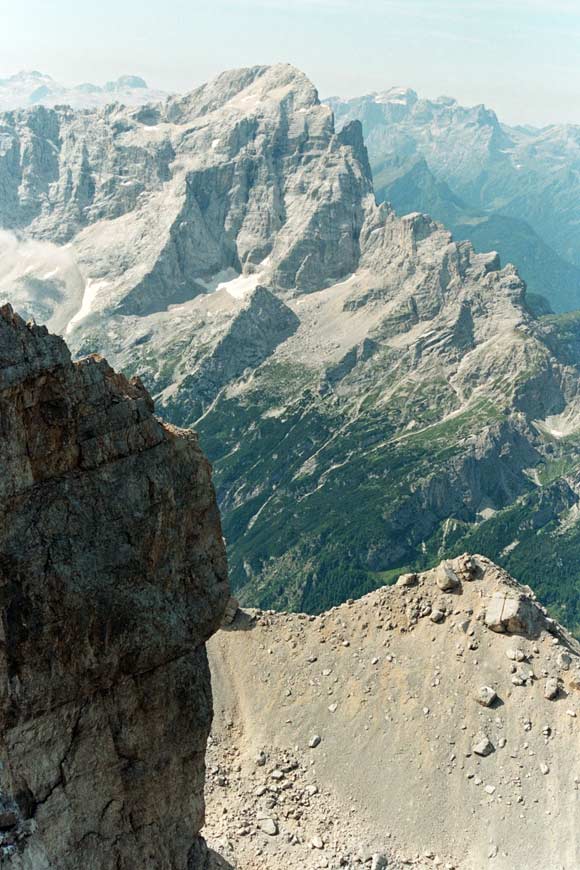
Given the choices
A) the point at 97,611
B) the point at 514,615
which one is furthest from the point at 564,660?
the point at 97,611

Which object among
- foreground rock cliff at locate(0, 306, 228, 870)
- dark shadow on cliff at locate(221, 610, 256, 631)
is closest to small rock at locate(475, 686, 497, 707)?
dark shadow on cliff at locate(221, 610, 256, 631)

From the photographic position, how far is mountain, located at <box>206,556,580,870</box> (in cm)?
5309

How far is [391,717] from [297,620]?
552 inches

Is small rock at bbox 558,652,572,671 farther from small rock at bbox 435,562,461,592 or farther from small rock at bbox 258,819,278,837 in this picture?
small rock at bbox 258,819,278,837

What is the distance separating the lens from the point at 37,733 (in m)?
31.6

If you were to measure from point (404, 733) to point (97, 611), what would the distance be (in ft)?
122

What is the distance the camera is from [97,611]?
106 feet

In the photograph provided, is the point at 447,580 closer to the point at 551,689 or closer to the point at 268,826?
the point at 551,689

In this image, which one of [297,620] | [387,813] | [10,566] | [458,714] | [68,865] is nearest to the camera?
[10,566]

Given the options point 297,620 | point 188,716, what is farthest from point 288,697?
point 188,716

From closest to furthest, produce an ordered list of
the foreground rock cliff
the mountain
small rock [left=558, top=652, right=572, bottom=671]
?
the foreground rock cliff < the mountain < small rock [left=558, top=652, right=572, bottom=671]

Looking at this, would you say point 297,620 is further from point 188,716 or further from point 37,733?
point 37,733

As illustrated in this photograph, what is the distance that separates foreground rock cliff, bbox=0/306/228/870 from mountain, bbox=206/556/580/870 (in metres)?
19.3

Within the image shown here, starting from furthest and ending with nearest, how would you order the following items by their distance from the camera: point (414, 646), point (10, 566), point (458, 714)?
point (414, 646)
point (458, 714)
point (10, 566)
